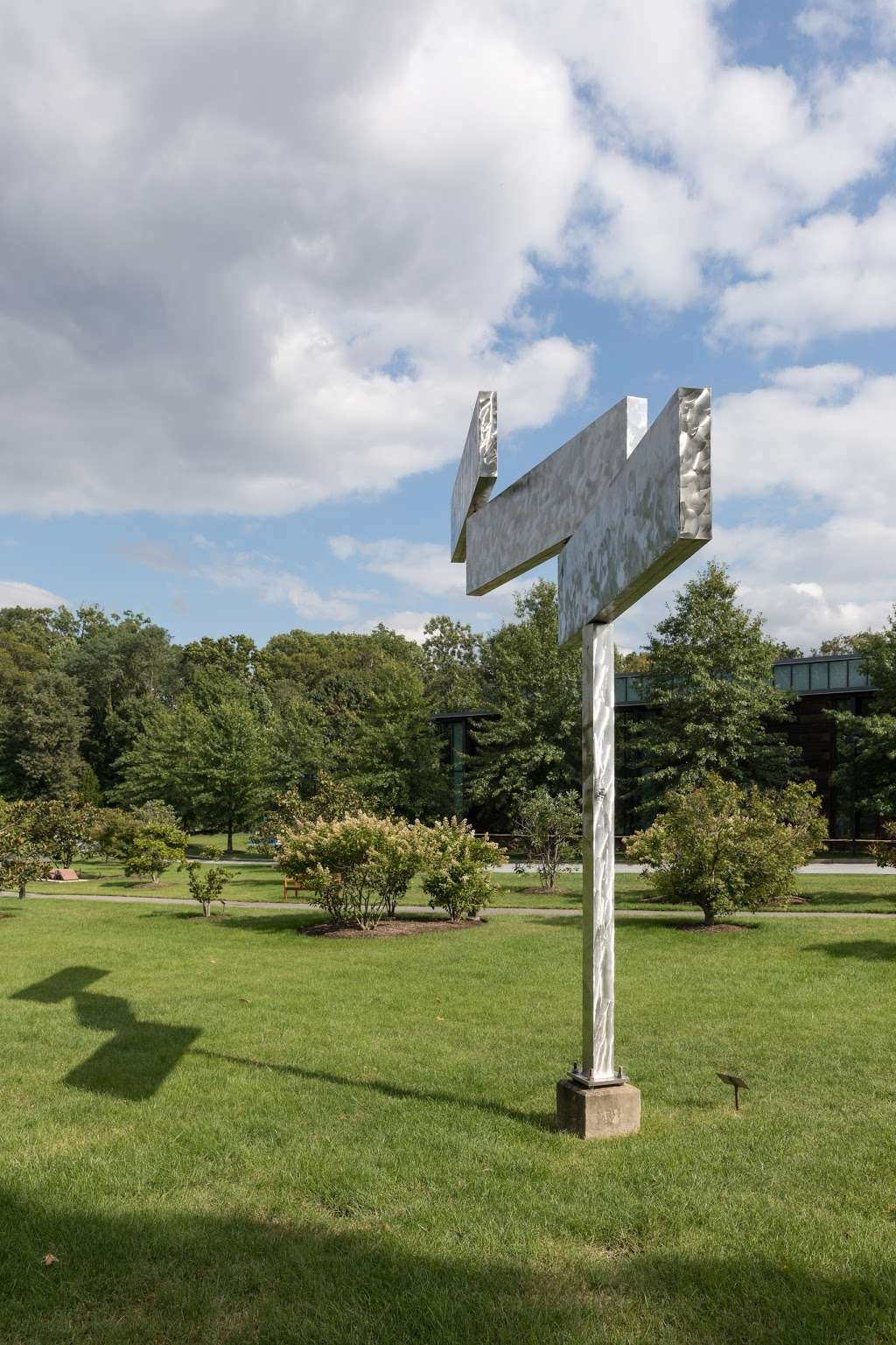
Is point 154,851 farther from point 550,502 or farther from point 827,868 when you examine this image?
point 550,502

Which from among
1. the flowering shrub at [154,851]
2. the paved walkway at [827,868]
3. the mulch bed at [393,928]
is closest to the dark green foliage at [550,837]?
the paved walkway at [827,868]

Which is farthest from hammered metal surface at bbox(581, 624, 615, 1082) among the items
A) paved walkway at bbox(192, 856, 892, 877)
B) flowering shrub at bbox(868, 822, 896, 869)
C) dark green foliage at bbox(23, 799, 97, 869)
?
dark green foliage at bbox(23, 799, 97, 869)

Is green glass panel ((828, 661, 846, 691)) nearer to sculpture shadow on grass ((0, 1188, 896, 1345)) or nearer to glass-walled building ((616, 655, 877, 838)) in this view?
glass-walled building ((616, 655, 877, 838))

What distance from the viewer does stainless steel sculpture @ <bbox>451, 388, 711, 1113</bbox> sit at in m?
3.95

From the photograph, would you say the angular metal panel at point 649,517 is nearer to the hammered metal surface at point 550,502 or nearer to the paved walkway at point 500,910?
the hammered metal surface at point 550,502

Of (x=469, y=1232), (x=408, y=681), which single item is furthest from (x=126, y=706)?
(x=469, y=1232)

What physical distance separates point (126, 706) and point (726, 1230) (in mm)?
60131

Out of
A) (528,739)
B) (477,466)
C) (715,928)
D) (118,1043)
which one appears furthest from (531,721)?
(477,466)

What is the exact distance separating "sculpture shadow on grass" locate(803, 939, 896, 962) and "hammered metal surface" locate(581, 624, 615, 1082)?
7.26m

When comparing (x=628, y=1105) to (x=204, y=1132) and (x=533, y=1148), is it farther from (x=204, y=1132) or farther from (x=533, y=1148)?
(x=204, y=1132)

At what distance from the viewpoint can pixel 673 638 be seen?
32.4 m

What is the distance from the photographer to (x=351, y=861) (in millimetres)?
14766

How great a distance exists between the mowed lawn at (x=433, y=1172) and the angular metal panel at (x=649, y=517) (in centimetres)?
295

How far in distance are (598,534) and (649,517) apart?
28.3 inches
